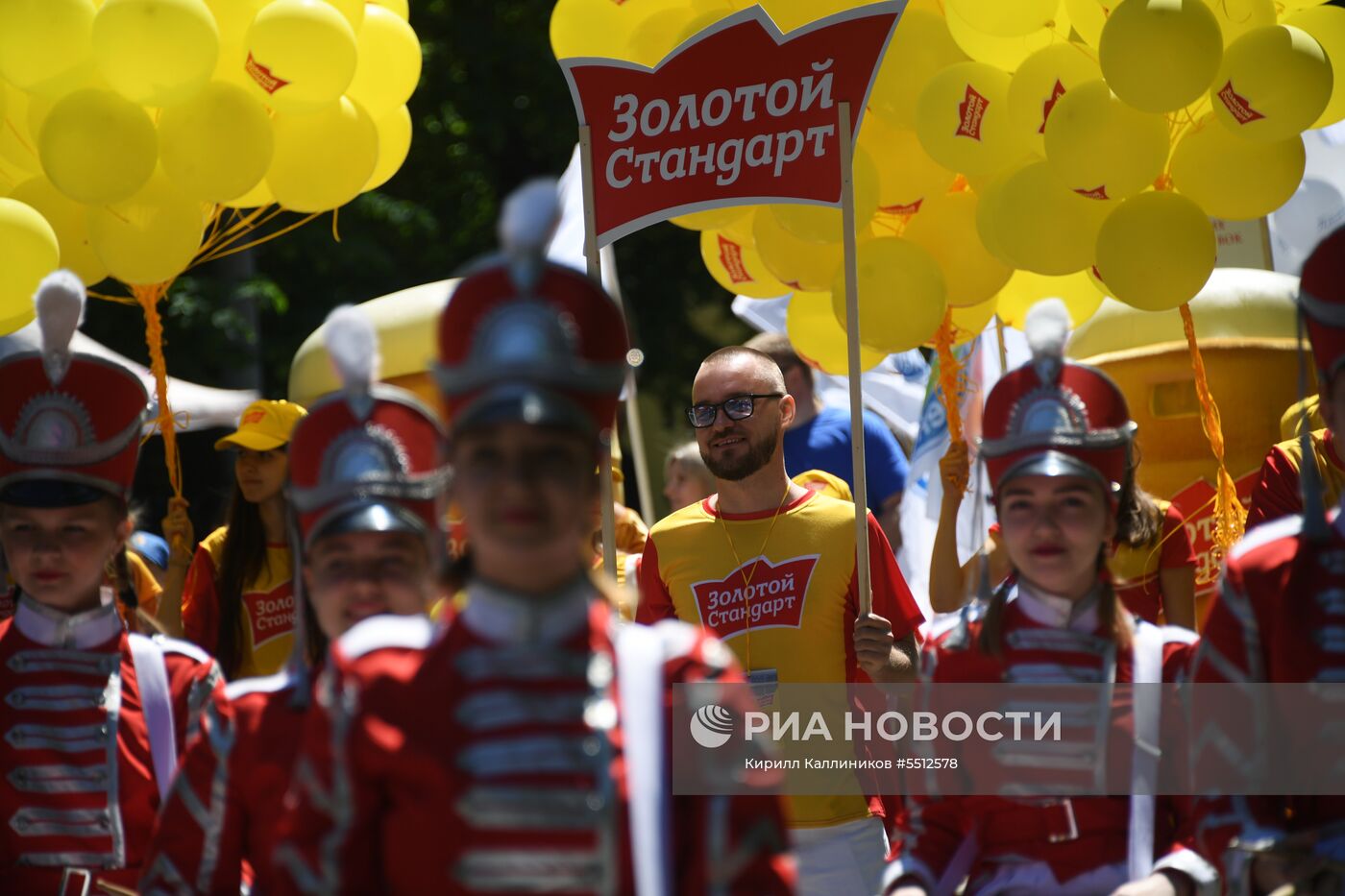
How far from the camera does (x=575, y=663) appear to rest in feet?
8.59

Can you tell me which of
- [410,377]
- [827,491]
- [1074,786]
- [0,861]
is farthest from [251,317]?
[1074,786]

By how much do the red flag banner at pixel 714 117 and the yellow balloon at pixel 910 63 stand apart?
673mm

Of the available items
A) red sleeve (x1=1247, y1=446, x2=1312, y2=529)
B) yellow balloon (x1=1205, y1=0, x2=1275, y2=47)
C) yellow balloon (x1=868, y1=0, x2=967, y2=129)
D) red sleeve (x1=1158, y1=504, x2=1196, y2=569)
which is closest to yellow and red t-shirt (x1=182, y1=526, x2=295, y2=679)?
yellow balloon (x1=868, y1=0, x2=967, y2=129)

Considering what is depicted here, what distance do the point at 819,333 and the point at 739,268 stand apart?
451 millimetres

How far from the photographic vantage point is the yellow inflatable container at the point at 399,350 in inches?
320

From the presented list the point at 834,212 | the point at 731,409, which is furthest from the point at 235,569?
the point at 834,212

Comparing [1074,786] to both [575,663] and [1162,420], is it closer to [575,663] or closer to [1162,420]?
[575,663]

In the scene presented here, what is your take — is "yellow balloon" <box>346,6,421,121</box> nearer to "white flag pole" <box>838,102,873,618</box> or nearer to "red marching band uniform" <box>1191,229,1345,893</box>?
"white flag pole" <box>838,102,873,618</box>

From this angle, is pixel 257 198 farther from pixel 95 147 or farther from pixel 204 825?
pixel 204 825

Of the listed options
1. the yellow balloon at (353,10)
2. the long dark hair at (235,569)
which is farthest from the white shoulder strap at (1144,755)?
the yellow balloon at (353,10)

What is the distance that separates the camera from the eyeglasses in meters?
5.28

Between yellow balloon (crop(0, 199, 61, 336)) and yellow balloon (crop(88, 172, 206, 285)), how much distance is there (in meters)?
0.21

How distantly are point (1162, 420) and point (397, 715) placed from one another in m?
4.55

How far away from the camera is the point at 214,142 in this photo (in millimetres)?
5441
